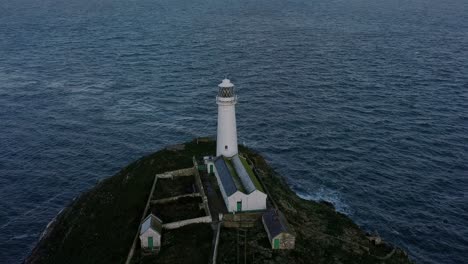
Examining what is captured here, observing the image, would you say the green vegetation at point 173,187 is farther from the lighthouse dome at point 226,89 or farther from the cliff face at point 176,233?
the lighthouse dome at point 226,89

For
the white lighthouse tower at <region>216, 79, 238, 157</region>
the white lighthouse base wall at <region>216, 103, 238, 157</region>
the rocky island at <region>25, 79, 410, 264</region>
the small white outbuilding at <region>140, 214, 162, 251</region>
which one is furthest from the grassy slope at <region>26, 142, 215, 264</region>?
the white lighthouse tower at <region>216, 79, 238, 157</region>

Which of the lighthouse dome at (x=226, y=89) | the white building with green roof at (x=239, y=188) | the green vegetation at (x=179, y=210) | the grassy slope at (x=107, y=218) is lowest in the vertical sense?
the grassy slope at (x=107, y=218)

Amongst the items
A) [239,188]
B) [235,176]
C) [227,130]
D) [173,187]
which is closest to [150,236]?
[239,188]

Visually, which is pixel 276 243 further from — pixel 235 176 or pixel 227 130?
pixel 227 130

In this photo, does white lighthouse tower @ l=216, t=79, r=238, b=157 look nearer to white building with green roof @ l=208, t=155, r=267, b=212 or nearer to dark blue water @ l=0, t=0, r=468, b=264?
white building with green roof @ l=208, t=155, r=267, b=212

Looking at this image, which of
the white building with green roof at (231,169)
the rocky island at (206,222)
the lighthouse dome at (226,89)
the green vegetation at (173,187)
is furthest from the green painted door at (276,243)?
the lighthouse dome at (226,89)

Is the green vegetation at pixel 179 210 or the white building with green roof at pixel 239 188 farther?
the green vegetation at pixel 179 210
